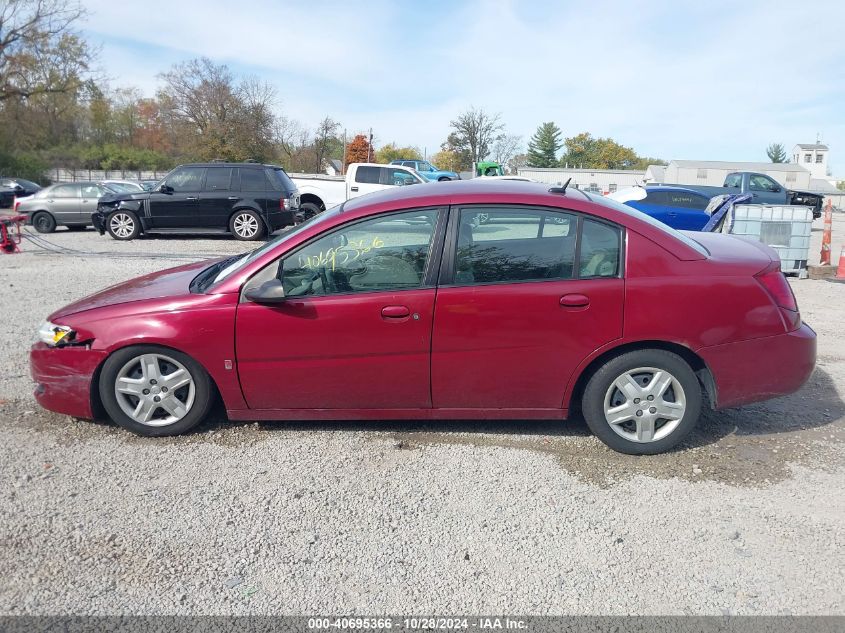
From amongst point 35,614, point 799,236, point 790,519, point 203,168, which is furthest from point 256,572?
point 203,168

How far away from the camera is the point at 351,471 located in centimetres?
374

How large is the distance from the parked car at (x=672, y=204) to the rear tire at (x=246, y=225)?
27.2 ft

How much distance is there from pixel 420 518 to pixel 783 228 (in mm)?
9824

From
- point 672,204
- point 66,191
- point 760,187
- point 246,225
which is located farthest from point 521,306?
point 760,187

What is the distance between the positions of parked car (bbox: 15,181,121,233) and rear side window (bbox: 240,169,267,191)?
5.68 metres

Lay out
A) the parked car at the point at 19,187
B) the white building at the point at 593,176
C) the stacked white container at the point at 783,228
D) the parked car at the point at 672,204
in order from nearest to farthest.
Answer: the stacked white container at the point at 783,228, the parked car at the point at 672,204, the parked car at the point at 19,187, the white building at the point at 593,176

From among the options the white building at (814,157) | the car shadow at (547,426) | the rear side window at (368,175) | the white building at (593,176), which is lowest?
the car shadow at (547,426)

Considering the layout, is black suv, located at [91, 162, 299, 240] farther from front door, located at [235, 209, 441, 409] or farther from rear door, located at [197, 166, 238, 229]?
front door, located at [235, 209, 441, 409]

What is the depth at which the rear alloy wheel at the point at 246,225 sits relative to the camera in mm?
15172

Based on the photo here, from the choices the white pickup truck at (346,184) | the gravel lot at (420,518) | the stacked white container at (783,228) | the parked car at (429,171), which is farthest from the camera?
the parked car at (429,171)

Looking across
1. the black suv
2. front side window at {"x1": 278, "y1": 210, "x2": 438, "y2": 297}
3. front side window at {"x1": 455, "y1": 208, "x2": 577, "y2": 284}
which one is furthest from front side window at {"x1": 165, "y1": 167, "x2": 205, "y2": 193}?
front side window at {"x1": 455, "y1": 208, "x2": 577, "y2": 284}

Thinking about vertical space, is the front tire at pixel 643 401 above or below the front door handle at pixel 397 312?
below

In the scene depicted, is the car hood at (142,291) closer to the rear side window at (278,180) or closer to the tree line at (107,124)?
the rear side window at (278,180)

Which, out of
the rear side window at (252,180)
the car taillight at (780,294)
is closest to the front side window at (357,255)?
the car taillight at (780,294)
